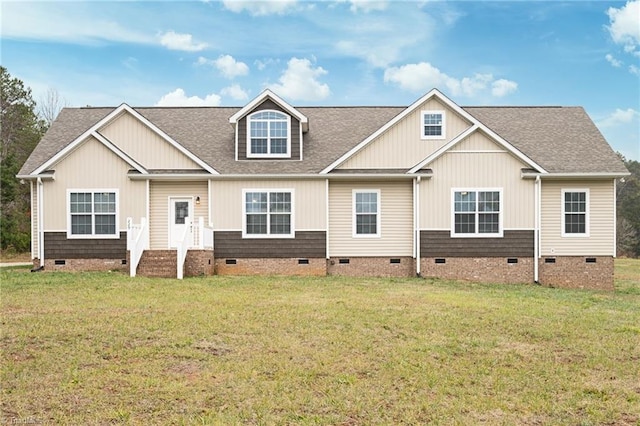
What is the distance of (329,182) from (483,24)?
751 centimetres

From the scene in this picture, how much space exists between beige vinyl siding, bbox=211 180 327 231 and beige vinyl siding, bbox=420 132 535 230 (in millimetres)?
3651

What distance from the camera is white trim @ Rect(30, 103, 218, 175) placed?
20922 mm

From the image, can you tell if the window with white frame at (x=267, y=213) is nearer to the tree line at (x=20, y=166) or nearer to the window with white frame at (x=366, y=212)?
the window with white frame at (x=366, y=212)

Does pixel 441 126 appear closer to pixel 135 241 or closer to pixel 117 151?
pixel 135 241

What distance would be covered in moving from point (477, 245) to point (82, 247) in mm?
13850

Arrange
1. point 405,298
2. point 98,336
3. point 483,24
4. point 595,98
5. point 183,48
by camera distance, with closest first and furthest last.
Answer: point 98,336
point 405,298
point 483,24
point 183,48
point 595,98

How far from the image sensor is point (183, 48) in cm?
2475

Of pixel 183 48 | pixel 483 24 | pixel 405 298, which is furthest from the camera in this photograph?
pixel 183 48

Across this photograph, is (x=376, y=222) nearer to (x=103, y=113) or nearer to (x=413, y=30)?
(x=413, y=30)

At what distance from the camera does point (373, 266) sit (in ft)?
71.5

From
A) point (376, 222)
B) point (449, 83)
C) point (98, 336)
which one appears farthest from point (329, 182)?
point (98, 336)

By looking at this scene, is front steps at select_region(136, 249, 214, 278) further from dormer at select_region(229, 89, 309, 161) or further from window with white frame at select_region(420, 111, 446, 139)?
window with white frame at select_region(420, 111, 446, 139)

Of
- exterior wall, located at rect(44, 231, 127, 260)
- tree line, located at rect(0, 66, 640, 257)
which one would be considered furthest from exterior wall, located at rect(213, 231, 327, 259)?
tree line, located at rect(0, 66, 640, 257)

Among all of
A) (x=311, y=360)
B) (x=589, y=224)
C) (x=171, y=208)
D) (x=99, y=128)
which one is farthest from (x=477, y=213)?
(x=311, y=360)
